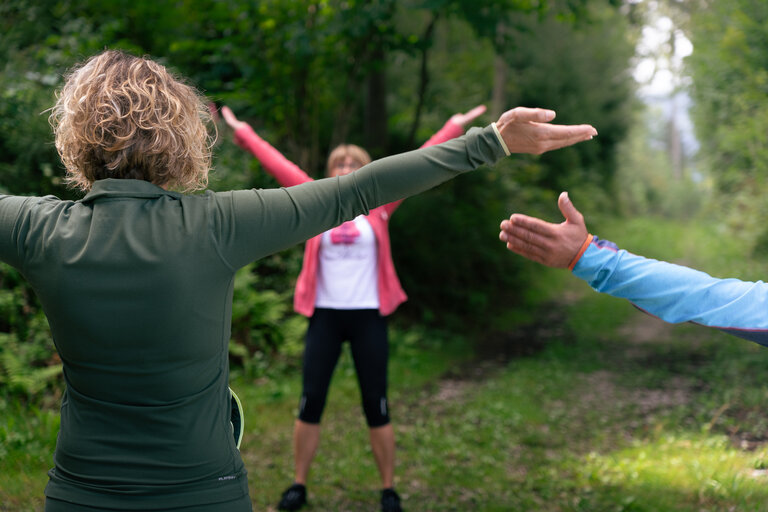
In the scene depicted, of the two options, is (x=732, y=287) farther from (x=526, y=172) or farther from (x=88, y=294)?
(x=526, y=172)

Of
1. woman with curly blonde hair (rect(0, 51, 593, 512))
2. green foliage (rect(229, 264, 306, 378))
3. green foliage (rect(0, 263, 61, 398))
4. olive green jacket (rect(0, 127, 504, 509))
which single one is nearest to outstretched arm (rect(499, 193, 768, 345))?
woman with curly blonde hair (rect(0, 51, 593, 512))

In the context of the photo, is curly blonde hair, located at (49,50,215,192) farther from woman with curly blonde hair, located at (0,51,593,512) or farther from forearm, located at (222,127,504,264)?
forearm, located at (222,127,504,264)

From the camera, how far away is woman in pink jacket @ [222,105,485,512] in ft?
13.6

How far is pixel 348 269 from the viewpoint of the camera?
4238 millimetres

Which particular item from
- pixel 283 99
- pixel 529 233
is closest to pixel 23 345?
pixel 283 99

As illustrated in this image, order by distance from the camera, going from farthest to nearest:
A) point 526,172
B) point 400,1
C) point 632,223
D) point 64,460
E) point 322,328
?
point 632,223 < point 526,172 < point 400,1 < point 322,328 < point 64,460

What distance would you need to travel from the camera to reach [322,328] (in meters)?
4.18

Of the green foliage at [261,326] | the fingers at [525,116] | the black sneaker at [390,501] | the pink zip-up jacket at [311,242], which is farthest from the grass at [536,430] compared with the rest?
the fingers at [525,116]

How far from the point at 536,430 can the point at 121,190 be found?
5.36 m

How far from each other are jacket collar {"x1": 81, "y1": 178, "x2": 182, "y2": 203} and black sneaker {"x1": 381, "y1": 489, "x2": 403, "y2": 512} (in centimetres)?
327

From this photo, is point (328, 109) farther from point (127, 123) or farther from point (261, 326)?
point (127, 123)

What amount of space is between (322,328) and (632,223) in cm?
2431

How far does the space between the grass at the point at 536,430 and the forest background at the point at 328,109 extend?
700 mm

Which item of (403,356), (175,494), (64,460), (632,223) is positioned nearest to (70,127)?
(64,460)
